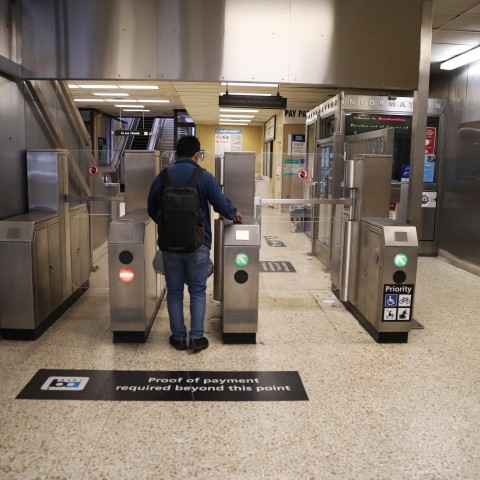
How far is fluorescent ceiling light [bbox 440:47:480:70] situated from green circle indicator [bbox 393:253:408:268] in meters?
3.93

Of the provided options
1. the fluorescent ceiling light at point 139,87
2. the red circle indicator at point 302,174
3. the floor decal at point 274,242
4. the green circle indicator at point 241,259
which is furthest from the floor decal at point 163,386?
the fluorescent ceiling light at point 139,87

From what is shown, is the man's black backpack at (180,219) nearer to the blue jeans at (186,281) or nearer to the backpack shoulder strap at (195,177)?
the backpack shoulder strap at (195,177)

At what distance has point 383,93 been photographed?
596 centimetres

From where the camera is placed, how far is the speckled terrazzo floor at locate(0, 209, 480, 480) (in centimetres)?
216

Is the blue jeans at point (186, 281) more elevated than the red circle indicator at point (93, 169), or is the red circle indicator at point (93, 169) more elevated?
the red circle indicator at point (93, 169)

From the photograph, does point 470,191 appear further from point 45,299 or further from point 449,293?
point 45,299

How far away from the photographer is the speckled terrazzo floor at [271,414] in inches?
85.2

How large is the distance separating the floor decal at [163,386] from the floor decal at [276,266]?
293cm

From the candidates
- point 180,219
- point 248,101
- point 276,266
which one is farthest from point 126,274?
point 248,101

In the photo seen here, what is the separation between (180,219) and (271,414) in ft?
4.36

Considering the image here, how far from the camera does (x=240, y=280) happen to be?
3.58 meters

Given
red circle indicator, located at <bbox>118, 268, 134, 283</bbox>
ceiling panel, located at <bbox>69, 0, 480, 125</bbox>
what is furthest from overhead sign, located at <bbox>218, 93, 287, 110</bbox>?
red circle indicator, located at <bbox>118, 268, 134, 283</bbox>

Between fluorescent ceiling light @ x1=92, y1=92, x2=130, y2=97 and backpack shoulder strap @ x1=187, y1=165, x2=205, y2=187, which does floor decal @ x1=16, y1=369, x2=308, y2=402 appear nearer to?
backpack shoulder strap @ x1=187, y1=165, x2=205, y2=187

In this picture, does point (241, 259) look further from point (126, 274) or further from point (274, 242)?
point (274, 242)
